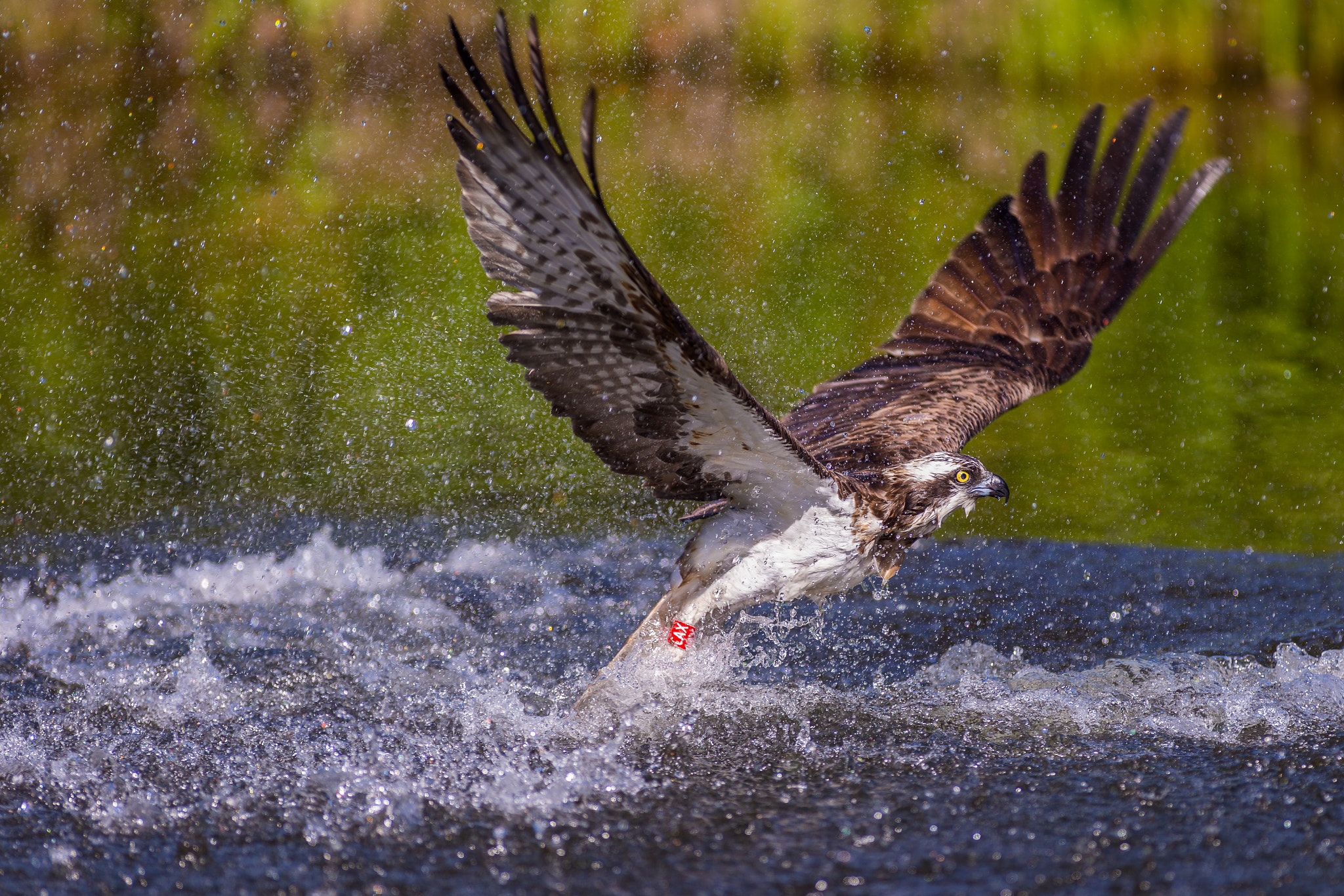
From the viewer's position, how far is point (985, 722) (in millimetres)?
4824

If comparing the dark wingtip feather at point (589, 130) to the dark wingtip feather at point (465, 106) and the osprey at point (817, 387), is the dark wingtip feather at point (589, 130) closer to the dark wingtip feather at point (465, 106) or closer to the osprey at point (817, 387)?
the osprey at point (817, 387)

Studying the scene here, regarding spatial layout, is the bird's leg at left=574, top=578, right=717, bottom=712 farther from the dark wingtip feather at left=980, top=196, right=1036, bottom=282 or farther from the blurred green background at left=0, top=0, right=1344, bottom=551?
the dark wingtip feather at left=980, top=196, right=1036, bottom=282

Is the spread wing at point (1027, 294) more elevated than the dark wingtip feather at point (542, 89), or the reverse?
the dark wingtip feather at point (542, 89)

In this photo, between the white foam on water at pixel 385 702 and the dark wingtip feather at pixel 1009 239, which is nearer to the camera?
the white foam on water at pixel 385 702

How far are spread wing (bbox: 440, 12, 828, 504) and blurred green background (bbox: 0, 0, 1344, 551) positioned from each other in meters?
2.63

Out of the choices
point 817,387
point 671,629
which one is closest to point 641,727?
point 671,629

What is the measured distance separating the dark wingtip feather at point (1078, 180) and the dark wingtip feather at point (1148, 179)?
20cm

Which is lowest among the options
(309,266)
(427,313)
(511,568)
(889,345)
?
(511,568)

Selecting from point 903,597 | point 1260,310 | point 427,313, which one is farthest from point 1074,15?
point 903,597

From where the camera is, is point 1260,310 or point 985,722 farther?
point 1260,310

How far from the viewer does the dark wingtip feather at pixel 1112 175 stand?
6473 millimetres

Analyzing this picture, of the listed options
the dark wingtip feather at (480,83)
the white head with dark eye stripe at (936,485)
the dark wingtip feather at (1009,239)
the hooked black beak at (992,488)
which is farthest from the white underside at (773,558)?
the dark wingtip feather at (1009,239)

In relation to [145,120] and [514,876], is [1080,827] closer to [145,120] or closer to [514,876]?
[514,876]

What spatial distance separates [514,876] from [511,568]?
296 centimetres
